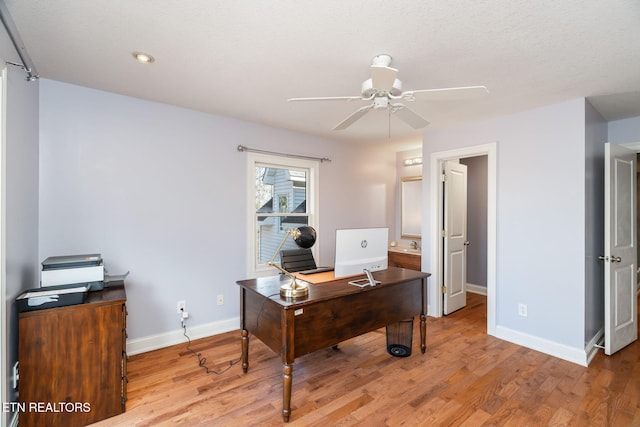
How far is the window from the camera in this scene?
3.51 meters

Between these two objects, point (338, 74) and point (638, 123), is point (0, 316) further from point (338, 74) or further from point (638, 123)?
point (638, 123)

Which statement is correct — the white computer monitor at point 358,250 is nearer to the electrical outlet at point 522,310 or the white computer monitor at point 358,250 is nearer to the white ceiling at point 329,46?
the white ceiling at point 329,46

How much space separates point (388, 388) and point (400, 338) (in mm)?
605

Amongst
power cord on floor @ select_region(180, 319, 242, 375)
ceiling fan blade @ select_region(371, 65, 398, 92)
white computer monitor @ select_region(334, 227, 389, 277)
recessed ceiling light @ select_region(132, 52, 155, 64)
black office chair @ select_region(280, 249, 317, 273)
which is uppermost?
recessed ceiling light @ select_region(132, 52, 155, 64)

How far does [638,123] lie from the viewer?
316 centimetres

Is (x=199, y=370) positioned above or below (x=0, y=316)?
below

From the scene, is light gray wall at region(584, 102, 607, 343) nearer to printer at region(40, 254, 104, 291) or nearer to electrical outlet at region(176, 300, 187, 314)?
electrical outlet at region(176, 300, 187, 314)

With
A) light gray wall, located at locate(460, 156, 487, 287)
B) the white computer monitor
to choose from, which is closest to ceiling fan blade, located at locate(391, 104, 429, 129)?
the white computer monitor

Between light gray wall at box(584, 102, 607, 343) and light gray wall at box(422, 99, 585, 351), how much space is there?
100mm

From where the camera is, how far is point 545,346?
289 centimetres

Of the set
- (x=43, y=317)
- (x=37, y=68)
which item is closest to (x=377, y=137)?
(x=37, y=68)

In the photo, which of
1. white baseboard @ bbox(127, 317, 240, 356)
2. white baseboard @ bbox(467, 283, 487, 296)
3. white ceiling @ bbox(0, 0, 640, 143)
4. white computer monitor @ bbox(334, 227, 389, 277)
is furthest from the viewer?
white baseboard @ bbox(467, 283, 487, 296)

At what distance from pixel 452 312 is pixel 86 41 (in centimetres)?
451

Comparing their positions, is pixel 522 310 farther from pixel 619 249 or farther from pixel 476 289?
pixel 476 289
